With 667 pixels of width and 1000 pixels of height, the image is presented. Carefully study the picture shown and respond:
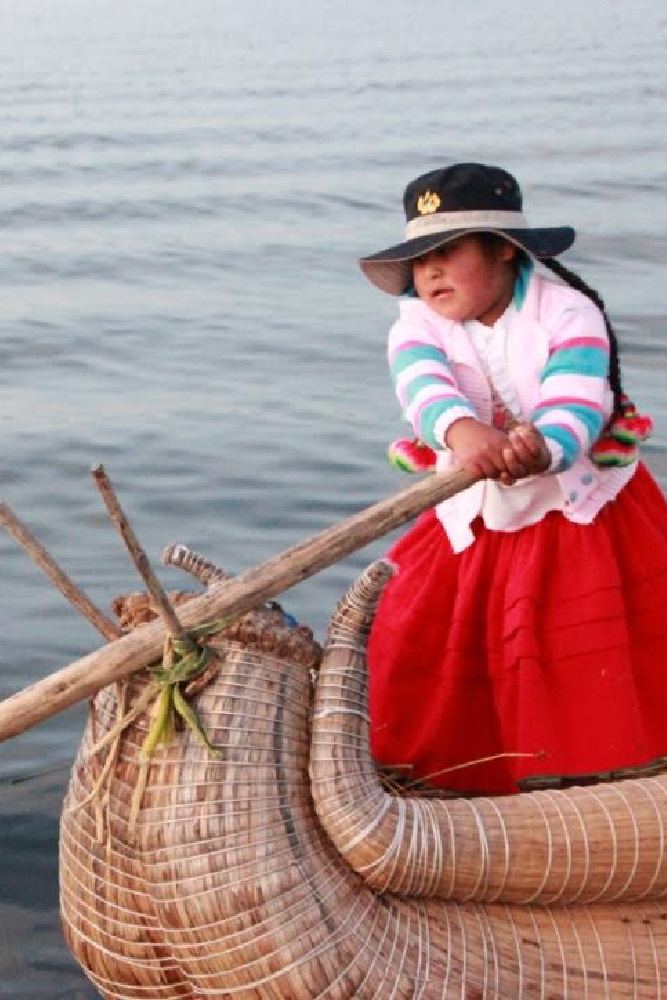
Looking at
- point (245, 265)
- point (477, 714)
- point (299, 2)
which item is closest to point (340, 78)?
point (245, 265)

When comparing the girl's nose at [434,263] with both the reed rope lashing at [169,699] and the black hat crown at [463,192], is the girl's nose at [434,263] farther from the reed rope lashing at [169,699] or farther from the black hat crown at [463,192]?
the reed rope lashing at [169,699]

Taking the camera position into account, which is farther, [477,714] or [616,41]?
[616,41]

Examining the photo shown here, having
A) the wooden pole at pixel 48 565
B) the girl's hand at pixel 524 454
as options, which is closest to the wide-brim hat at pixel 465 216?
the girl's hand at pixel 524 454

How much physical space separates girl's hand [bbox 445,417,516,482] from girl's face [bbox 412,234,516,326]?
0.33 metres

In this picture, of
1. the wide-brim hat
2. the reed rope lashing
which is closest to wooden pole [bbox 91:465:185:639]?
the reed rope lashing

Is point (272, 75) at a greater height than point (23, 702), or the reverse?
point (272, 75)

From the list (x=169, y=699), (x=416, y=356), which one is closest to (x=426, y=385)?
(x=416, y=356)

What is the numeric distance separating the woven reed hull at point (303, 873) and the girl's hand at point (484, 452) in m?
0.28

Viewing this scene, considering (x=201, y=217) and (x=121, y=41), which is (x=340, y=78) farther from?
(x=201, y=217)

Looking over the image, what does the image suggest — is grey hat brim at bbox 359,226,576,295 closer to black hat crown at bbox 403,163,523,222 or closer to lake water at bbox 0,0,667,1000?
black hat crown at bbox 403,163,523,222

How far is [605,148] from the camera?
57.4ft

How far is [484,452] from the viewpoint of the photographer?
3350 mm

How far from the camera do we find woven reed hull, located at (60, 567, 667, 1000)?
10.1 feet

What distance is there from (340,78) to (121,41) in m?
5.93
